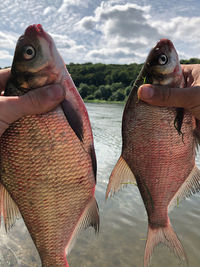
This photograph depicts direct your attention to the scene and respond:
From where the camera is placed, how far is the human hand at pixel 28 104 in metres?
1.97

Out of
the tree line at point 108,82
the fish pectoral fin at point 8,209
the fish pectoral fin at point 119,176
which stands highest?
the fish pectoral fin at point 119,176

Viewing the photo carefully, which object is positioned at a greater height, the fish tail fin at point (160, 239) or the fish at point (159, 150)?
the fish at point (159, 150)

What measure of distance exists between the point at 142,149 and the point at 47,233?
4.16ft

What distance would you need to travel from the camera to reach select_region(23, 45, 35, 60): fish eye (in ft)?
6.57

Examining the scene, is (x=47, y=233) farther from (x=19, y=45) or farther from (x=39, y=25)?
(x=39, y=25)

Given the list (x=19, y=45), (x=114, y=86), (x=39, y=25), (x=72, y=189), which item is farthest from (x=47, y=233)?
(x=114, y=86)

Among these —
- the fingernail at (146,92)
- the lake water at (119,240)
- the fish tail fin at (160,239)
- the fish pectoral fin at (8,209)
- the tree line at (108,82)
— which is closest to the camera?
the fingernail at (146,92)

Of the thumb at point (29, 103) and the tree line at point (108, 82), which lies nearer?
the thumb at point (29, 103)

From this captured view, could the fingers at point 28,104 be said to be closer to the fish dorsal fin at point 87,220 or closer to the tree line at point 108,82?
the fish dorsal fin at point 87,220

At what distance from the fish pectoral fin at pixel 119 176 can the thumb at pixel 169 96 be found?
75cm

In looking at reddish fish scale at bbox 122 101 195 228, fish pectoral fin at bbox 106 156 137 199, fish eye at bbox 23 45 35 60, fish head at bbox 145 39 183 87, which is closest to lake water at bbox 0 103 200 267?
fish pectoral fin at bbox 106 156 137 199

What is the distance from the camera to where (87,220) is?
7.29 feet

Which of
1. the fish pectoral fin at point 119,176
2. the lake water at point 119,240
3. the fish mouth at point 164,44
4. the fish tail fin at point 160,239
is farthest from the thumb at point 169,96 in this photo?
the lake water at point 119,240

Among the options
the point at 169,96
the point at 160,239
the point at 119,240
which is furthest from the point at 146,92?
the point at 119,240
